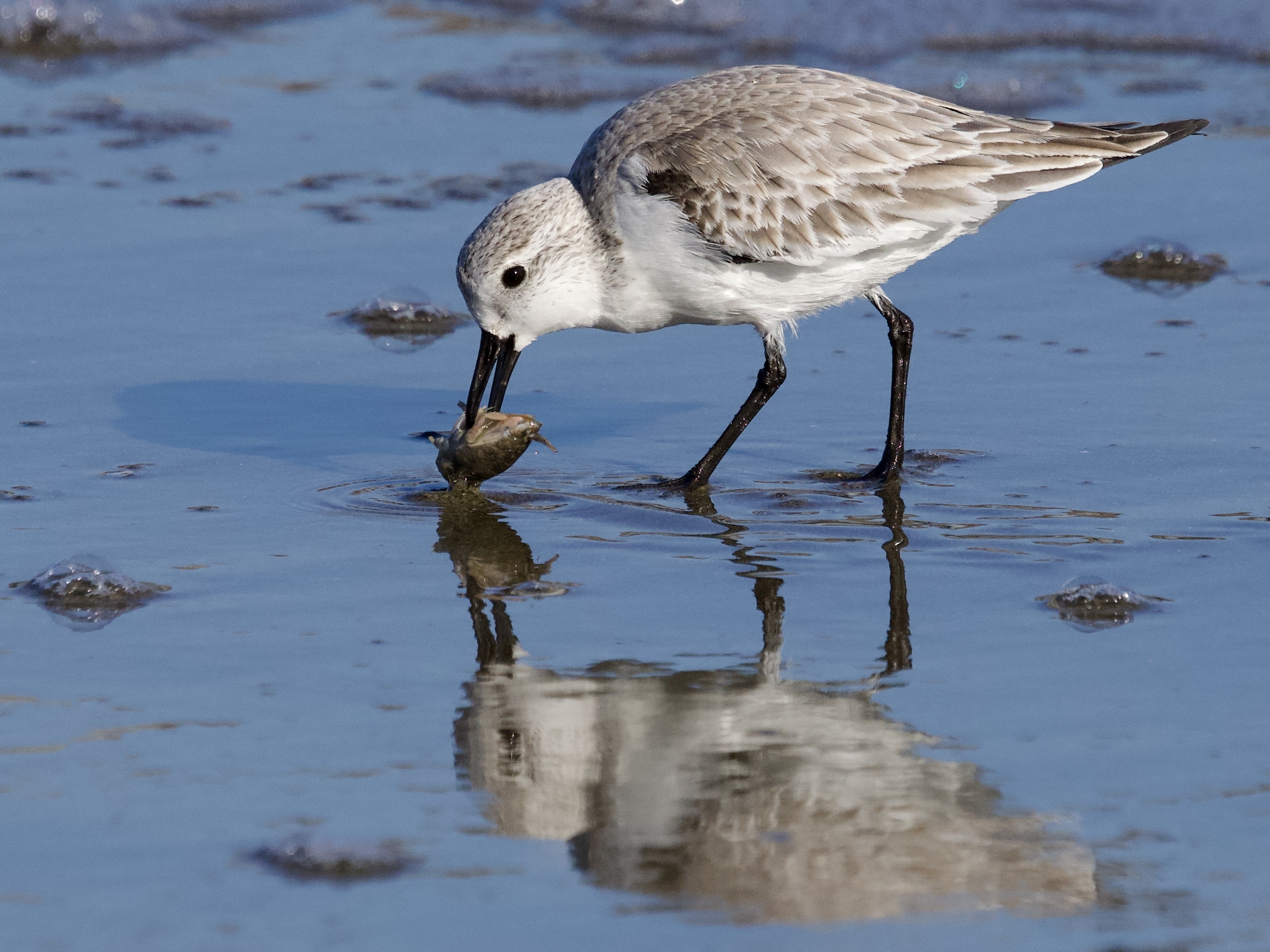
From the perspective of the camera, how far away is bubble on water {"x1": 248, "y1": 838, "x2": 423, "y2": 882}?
3539 millimetres

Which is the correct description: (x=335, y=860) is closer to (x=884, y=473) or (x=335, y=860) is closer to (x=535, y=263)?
(x=535, y=263)

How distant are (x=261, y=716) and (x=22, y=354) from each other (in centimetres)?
348

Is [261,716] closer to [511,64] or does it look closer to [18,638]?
[18,638]

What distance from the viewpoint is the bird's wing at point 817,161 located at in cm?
611

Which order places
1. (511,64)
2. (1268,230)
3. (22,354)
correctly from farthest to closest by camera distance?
(511,64) → (1268,230) → (22,354)

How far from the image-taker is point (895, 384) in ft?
21.3

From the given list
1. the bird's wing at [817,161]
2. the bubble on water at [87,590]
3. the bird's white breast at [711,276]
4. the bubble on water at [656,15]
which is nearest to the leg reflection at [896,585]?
the bird's white breast at [711,276]

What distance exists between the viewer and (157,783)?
3914 millimetres

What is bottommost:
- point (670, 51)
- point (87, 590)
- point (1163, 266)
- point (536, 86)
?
point (87, 590)

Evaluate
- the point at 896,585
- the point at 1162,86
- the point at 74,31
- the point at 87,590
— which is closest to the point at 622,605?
the point at 896,585

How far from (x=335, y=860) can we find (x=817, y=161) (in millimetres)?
3478

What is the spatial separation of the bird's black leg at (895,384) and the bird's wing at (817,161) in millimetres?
465

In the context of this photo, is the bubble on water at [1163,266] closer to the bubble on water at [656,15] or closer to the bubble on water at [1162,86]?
the bubble on water at [1162,86]

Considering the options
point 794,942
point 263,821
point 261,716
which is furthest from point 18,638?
point 794,942
